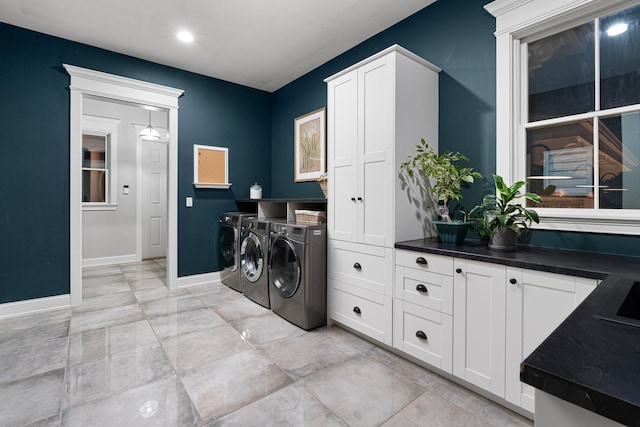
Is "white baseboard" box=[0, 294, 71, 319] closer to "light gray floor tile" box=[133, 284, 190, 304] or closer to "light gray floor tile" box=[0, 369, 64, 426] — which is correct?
"light gray floor tile" box=[133, 284, 190, 304]

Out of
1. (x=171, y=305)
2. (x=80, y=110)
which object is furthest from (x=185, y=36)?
(x=171, y=305)

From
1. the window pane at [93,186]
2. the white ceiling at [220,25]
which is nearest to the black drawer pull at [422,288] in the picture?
the white ceiling at [220,25]

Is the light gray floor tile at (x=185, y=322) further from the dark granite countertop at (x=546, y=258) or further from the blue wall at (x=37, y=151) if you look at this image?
the dark granite countertop at (x=546, y=258)

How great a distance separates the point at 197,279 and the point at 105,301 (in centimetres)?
100

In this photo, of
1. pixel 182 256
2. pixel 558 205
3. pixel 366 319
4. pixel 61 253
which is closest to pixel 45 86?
pixel 61 253

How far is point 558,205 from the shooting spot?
6.54 feet

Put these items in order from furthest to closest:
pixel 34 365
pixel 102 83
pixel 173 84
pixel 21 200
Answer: pixel 173 84 → pixel 102 83 → pixel 21 200 → pixel 34 365

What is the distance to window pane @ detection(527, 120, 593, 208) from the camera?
6.22 ft

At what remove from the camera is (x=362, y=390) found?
1.82 meters

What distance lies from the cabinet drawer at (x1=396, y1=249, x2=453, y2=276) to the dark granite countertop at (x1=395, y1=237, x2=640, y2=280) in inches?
1.4

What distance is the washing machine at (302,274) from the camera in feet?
8.63

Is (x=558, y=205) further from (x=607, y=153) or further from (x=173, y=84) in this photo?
(x=173, y=84)

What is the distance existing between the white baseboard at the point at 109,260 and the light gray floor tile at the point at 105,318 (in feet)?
8.19

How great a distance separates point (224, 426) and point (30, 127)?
11.0 ft
